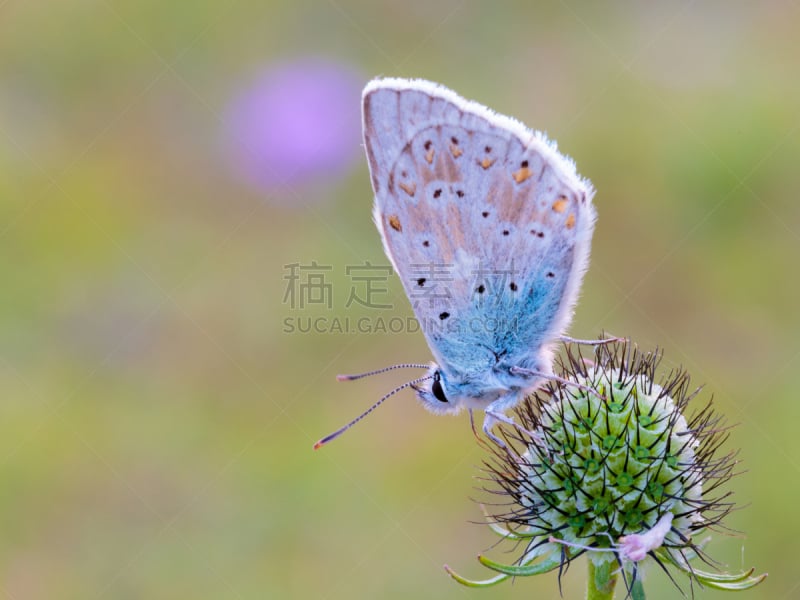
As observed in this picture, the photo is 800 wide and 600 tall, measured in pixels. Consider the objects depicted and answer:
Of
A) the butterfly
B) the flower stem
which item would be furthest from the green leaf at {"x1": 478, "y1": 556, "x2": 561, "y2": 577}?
the butterfly

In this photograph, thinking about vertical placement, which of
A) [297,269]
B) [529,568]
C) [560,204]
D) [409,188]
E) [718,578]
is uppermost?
[560,204]

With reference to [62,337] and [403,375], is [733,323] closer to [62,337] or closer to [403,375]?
[403,375]

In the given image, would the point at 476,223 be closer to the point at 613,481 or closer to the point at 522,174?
the point at 522,174

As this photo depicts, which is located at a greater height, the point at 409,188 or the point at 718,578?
the point at 409,188

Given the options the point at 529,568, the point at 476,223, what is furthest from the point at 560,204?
the point at 529,568

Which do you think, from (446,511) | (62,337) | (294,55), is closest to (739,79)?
(294,55)

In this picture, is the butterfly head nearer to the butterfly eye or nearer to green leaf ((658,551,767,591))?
the butterfly eye

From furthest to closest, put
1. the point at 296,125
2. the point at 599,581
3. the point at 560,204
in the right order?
the point at 296,125 < the point at 560,204 < the point at 599,581

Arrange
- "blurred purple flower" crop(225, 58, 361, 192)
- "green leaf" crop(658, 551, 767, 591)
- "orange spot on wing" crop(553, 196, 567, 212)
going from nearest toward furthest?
"green leaf" crop(658, 551, 767, 591), "orange spot on wing" crop(553, 196, 567, 212), "blurred purple flower" crop(225, 58, 361, 192)
